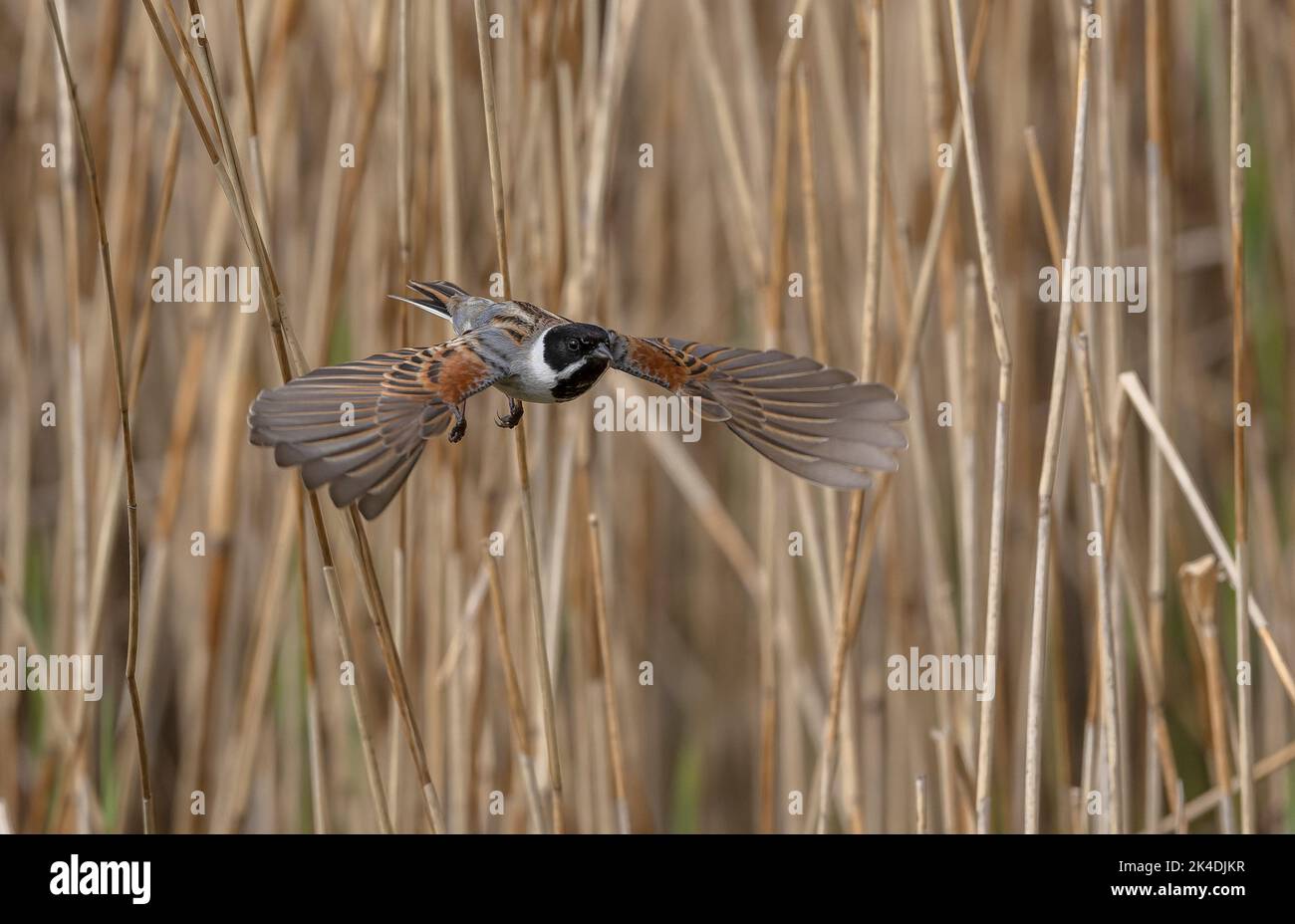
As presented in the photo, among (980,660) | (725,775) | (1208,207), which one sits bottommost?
(725,775)

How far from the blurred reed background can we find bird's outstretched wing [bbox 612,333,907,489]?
0.63 feet

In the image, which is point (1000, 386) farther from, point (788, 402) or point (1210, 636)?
point (1210, 636)

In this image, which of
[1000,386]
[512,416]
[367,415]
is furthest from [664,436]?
[367,415]

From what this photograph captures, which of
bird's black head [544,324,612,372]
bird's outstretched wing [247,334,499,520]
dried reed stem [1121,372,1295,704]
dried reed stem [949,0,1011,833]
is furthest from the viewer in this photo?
dried reed stem [1121,372,1295,704]

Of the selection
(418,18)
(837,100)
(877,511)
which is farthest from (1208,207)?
(418,18)

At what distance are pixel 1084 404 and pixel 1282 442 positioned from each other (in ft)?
3.18

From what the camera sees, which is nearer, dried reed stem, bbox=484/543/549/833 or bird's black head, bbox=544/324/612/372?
bird's black head, bbox=544/324/612/372

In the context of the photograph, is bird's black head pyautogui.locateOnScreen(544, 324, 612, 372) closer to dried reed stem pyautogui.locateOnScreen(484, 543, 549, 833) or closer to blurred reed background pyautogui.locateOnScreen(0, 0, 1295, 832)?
blurred reed background pyautogui.locateOnScreen(0, 0, 1295, 832)

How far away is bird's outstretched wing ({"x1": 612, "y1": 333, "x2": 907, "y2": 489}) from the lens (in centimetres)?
83

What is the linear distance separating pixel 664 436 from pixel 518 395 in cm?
95

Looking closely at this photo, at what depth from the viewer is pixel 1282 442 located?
188 centimetres

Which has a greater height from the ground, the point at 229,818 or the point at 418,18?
the point at 418,18

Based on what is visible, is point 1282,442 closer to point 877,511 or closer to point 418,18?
point 877,511

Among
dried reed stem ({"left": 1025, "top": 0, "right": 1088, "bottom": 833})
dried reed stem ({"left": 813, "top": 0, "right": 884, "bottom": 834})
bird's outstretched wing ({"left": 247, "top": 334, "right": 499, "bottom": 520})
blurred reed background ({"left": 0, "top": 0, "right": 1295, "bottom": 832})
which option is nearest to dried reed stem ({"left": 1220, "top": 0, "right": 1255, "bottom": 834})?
blurred reed background ({"left": 0, "top": 0, "right": 1295, "bottom": 832})
